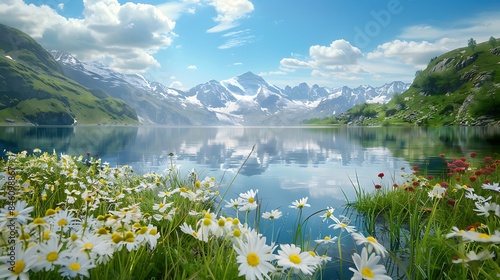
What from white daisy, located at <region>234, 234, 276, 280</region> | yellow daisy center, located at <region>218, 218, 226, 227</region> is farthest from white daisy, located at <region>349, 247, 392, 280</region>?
yellow daisy center, located at <region>218, 218, 226, 227</region>

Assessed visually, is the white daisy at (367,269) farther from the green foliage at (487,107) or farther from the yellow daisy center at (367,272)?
the green foliage at (487,107)

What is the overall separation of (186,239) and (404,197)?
8.75m

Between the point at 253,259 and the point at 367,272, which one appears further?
the point at 253,259

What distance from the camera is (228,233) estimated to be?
338cm

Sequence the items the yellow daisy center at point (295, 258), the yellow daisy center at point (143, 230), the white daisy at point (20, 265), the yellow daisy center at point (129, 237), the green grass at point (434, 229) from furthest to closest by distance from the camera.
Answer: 1. the green grass at point (434, 229)
2. the yellow daisy center at point (143, 230)
3. the yellow daisy center at point (129, 237)
4. the yellow daisy center at point (295, 258)
5. the white daisy at point (20, 265)

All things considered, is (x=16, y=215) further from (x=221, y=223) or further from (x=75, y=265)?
(x=221, y=223)

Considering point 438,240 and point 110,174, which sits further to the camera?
point 110,174

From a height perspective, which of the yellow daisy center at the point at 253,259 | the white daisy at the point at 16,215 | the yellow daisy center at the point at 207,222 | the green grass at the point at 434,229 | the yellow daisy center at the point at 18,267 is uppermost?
the white daisy at the point at 16,215

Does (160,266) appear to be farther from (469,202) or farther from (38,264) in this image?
(469,202)

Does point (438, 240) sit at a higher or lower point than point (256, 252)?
lower

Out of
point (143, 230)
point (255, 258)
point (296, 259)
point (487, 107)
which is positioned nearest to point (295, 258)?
point (296, 259)

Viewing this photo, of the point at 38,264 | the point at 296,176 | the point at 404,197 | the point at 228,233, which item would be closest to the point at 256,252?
the point at 228,233

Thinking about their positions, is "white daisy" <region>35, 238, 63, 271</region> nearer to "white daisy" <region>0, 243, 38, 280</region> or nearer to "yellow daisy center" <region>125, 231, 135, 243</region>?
"white daisy" <region>0, 243, 38, 280</region>

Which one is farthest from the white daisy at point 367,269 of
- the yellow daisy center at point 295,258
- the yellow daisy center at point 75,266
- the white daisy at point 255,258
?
the yellow daisy center at point 75,266
